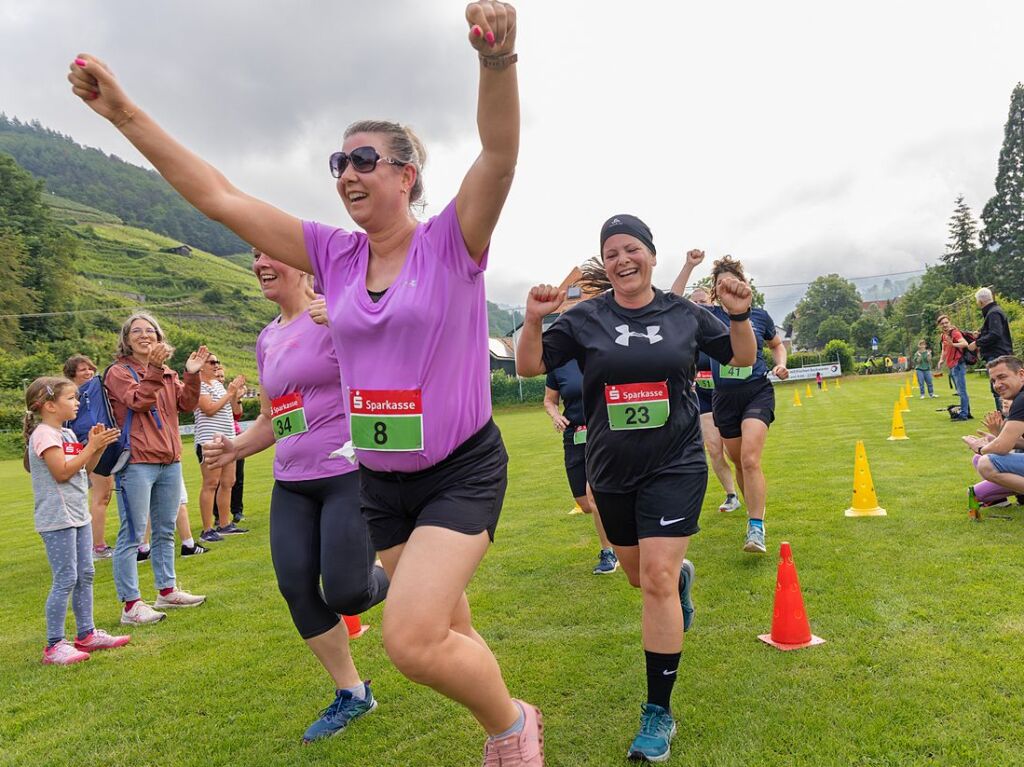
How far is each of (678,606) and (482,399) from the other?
1.43 metres

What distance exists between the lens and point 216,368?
268 inches

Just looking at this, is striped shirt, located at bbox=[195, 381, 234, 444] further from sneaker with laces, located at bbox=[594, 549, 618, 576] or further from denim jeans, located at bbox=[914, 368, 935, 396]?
denim jeans, located at bbox=[914, 368, 935, 396]

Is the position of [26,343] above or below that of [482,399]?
above

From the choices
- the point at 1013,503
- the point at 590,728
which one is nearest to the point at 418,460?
the point at 590,728

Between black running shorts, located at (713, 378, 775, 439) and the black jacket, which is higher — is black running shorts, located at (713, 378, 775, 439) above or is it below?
below

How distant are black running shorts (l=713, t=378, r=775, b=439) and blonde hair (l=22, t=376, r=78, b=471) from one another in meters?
5.48

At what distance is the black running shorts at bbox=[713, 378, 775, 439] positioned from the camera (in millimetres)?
6252

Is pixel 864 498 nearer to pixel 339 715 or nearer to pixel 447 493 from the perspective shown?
pixel 339 715

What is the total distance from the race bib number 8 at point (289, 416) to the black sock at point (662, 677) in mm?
2014

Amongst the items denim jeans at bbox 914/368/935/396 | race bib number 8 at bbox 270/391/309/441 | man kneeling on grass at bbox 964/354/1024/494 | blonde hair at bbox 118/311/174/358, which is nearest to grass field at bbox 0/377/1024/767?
man kneeling on grass at bbox 964/354/1024/494

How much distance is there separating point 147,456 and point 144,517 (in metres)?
0.50

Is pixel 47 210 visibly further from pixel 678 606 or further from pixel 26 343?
pixel 678 606

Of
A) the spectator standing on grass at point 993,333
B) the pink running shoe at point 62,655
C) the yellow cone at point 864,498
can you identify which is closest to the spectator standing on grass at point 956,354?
the spectator standing on grass at point 993,333

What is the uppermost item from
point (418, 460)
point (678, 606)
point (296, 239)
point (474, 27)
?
point (474, 27)
